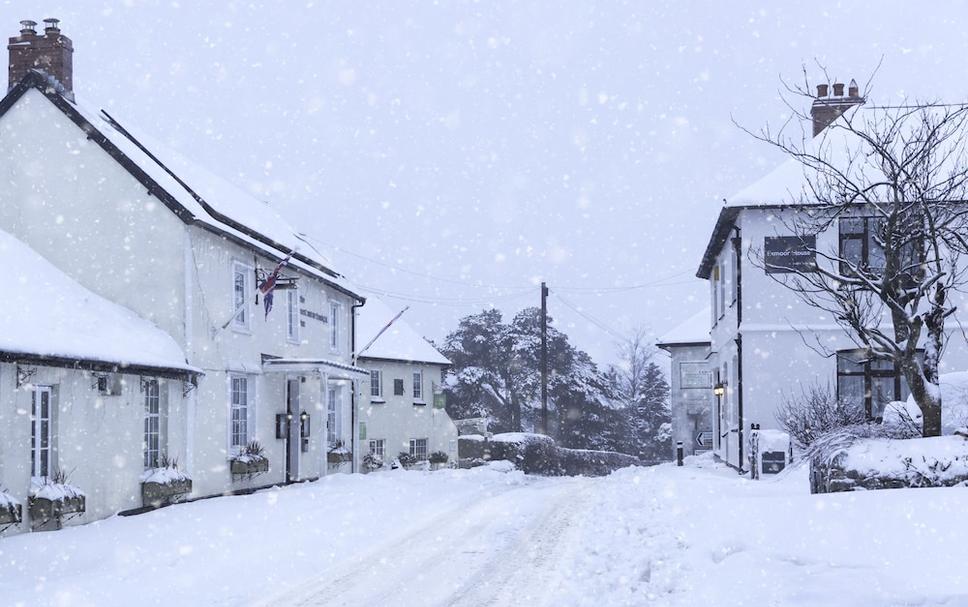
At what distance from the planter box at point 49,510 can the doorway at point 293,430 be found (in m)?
10.9

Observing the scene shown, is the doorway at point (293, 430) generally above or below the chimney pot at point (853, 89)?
below

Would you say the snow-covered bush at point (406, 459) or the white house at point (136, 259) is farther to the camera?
the snow-covered bush at point (406, 459)

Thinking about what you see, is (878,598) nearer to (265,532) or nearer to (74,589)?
(74,589)

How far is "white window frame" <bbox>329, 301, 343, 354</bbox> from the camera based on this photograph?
31.2 m

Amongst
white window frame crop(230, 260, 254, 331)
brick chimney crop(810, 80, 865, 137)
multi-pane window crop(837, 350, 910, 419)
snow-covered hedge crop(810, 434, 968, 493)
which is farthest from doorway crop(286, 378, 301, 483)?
snow-covered hedge crop(810, 434, 968, 493)

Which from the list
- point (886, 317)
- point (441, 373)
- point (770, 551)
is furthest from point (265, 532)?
point (441, 373)

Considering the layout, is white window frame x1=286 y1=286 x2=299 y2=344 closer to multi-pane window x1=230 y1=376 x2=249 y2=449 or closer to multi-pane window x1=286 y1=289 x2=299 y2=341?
multi-pane window x1=286 y1=289 x2=299 y2=341

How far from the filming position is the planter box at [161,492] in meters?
18.4

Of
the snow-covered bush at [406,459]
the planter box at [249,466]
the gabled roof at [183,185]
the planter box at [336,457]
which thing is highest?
the gabled roof at [183,185]

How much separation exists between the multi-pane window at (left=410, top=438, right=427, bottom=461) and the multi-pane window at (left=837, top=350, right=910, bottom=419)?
22.7 m

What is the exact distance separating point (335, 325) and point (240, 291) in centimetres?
872

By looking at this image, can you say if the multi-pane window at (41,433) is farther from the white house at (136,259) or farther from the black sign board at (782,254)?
the black sign board at (782,254)

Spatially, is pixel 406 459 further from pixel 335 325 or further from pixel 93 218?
pixel 93 218

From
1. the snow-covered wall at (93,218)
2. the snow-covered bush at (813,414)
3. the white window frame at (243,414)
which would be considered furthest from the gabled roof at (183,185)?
the snow-covered bush at (813,414)
